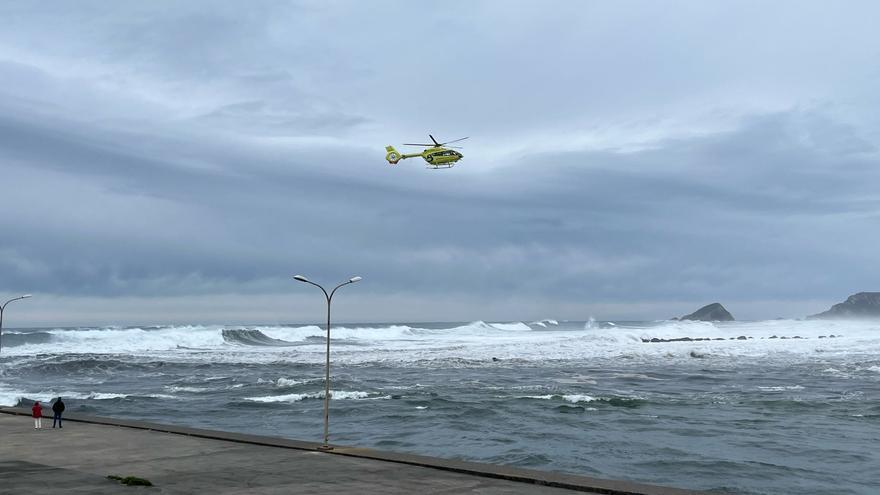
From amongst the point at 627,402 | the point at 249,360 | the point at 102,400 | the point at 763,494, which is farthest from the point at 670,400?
the point at 249,360

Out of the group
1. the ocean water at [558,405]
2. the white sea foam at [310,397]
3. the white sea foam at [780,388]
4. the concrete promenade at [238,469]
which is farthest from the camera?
the white sea foam at [780,388]

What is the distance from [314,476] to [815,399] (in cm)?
3150

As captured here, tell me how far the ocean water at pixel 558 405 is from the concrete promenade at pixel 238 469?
5628 millimetres

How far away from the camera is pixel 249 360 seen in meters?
76.3

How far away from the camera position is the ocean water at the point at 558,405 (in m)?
25.3

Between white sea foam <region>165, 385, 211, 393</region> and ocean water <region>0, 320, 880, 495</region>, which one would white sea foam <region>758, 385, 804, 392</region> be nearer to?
ocean water <region>0, 320, 880, 495</region>

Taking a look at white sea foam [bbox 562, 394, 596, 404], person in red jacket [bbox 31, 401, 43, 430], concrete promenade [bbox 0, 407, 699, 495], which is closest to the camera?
concrete promenade [bbox 0, 407, 699, 495]

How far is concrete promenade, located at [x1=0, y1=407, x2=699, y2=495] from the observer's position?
16969mm

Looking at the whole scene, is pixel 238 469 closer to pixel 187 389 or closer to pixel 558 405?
pixel 558 405

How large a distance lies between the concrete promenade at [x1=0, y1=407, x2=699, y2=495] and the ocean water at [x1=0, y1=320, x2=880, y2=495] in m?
5.63

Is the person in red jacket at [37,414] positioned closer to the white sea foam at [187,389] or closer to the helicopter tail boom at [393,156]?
the white sea foam at [187,389]

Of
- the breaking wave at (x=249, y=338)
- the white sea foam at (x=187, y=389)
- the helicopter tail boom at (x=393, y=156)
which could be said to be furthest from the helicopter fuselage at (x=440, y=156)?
the breaking wave at (x=249, y=338)

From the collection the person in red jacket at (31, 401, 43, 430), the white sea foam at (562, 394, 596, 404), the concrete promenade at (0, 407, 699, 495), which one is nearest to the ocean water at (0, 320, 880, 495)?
the white sea foam at (562, 394, 596, 404)

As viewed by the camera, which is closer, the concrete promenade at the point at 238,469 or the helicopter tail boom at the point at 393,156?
the concrete promenade at the point at 238,469
